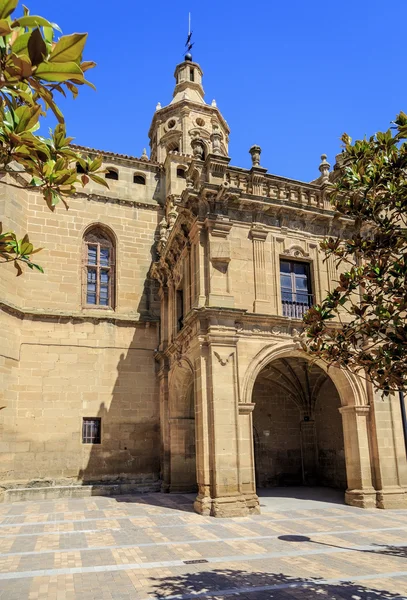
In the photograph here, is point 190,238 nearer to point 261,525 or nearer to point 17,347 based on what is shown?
point 17,347

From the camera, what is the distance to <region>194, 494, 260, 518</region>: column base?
12.2 metres

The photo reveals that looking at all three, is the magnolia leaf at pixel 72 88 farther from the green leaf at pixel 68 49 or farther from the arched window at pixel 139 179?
the arched window at pixel 139 179

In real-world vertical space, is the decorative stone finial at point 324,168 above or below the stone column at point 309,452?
above

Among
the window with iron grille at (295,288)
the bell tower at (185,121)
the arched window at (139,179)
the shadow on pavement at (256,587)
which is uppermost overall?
the bell tower at (185,121)

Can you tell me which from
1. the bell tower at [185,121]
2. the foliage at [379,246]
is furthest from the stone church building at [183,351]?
the foliage at [379,246]

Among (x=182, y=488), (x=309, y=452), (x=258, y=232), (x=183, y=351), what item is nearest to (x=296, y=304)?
(x=258, y=232)

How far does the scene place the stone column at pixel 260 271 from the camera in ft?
47.5

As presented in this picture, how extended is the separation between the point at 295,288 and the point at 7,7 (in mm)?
13948

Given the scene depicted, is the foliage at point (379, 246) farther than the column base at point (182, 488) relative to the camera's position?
No

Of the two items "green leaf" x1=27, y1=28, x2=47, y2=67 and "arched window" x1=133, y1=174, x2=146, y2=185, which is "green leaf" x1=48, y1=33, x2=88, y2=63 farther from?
"arched window" x1=133, y1=174, x2=146, y2=185

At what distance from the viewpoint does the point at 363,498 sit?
45.4 ft

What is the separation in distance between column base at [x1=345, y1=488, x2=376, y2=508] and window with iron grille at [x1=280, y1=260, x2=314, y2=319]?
525 cm

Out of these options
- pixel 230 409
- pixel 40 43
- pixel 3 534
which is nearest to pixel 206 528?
pixel 230 409

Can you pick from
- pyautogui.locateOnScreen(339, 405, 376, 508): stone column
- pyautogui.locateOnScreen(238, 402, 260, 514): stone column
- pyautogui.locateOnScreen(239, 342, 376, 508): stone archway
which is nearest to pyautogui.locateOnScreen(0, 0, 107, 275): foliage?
pyautogui.locateOnScreen(238, 402, 260, 514): stone column
